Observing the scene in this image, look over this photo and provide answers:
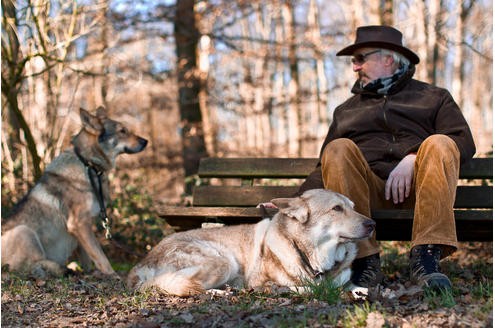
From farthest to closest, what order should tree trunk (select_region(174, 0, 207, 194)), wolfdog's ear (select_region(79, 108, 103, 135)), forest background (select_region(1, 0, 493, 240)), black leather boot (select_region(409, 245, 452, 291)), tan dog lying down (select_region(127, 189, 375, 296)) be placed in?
tree trunk (select_region(174, 0, 207, 194)) < forest background (select_region(1, 0, 493, 240)) < wolfdog's ear (select_region(79, 108, 103, 135)) < tan dog lying down (select_region(127, 189, 375, 296)) < black leather boot (select_region(409, 245, 452, 291))

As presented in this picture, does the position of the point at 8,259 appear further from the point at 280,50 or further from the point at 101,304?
the point at 280,50

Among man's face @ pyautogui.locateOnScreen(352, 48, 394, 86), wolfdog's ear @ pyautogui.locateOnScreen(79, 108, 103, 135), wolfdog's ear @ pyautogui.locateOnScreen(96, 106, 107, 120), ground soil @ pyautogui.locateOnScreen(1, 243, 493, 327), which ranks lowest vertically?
ground soil @ pyautogui.locateOnScreen(1, 243, 493, 327)

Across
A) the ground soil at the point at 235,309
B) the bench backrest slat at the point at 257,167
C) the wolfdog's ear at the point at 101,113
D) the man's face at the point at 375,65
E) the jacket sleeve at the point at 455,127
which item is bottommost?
the ground soil at the point at 235,309

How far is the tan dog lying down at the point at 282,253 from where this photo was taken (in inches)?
177

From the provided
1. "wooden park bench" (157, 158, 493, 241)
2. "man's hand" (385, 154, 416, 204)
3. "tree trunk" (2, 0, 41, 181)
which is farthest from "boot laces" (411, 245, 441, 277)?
"tree trunk" (2, 0, 41, 181)

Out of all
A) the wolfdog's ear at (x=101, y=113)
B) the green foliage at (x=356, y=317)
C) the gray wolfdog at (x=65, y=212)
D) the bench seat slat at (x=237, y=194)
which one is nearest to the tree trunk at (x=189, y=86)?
the wolfdog's ear at (x=101, y=113)

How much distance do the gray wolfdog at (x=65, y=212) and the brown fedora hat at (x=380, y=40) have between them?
2.95m

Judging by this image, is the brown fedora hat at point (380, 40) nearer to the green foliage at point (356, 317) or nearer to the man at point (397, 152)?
the man at point (397, 152)

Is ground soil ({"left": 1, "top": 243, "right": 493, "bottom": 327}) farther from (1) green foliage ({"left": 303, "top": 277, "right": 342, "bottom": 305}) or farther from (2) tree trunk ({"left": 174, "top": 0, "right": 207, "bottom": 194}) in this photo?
(2) tree trunk ({"left": 174, "top": 0, "right": 207, "bottom": 194})

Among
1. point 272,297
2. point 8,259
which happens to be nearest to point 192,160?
point 8,259

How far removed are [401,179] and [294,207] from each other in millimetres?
900

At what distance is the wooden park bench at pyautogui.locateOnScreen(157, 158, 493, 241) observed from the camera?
5098 mm

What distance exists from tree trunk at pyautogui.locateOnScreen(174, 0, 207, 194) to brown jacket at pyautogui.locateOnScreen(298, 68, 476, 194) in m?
6.57

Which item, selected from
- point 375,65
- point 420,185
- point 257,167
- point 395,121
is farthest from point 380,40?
point 257,167
